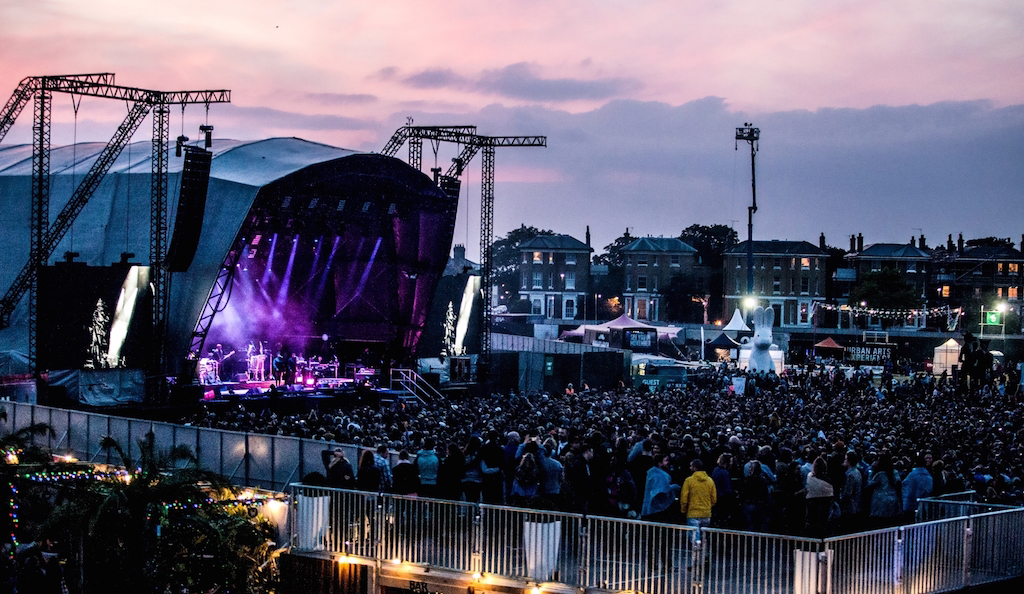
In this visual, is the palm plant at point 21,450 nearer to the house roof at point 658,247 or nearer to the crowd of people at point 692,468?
the crowd of people at point 692,468

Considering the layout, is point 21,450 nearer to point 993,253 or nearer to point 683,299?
point 683,299

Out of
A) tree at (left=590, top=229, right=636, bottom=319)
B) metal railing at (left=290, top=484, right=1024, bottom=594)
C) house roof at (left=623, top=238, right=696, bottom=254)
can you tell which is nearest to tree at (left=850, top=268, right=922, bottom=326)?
house roof at (left=623, top=238, right=696, bottom=254)

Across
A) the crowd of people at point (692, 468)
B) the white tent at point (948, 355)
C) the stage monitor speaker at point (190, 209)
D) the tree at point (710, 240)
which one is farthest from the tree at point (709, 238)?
the crowd of people at point (692, 468)

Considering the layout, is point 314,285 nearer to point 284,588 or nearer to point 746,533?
point 284,588

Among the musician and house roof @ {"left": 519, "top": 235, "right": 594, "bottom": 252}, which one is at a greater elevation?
house roof @ {"left": 519, "top": 235, "right": 594, "bottom": 252}

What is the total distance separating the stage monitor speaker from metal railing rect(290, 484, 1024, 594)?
17.7 m

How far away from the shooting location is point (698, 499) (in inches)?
415

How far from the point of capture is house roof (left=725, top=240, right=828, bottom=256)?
273 feet

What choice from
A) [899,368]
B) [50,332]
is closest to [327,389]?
[50,332]

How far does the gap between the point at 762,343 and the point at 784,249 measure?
158 ft

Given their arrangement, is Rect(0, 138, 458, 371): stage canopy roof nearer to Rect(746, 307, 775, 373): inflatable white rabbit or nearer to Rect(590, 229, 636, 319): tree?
Rect(746, 307, 775, 373): inflatable white rabbit

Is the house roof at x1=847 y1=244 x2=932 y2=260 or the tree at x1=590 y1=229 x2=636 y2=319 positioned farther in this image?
the tree at x1=590 y1=229 x2=636 y2=319

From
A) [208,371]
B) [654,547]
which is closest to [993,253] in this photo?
Answer: [208,371]

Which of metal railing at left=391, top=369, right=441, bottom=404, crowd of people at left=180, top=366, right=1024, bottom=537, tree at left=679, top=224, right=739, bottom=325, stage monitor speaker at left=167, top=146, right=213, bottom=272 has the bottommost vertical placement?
metal railing at left=391, top=369, right=441, bottom=404
